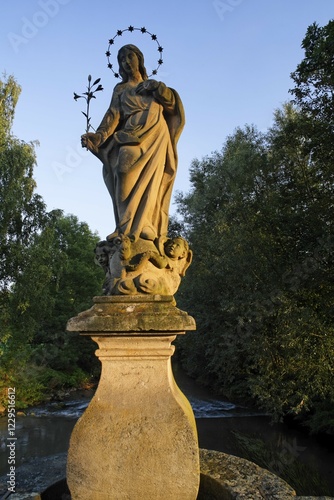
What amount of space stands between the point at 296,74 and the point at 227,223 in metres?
7.34

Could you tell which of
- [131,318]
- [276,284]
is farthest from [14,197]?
[131,318]

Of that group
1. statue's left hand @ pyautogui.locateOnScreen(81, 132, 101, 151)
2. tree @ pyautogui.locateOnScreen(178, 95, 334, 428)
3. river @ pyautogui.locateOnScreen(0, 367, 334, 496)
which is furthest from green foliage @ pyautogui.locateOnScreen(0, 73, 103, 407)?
statue's left hand @ pyautogui.locateOnScreen(81, 132, 101, 151)

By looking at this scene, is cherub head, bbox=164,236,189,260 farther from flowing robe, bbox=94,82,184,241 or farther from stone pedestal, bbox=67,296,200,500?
stone pedestal, bbox=67,296,200,500

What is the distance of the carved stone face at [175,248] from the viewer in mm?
3881

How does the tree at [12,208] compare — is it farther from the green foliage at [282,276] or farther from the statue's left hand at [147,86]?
the statue's left hand at [147,86]

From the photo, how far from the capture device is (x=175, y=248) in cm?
390

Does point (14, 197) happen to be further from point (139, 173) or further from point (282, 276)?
point (139, 173)

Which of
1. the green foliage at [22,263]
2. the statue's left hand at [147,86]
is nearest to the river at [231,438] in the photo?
Result: the green foliage at [22,263]

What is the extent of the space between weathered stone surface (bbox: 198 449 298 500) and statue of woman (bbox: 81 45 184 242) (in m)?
2.32

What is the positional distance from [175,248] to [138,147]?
110 centimetres

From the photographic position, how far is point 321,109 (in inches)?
450

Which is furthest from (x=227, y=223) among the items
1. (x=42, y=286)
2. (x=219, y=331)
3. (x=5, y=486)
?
(x=5, y=486)

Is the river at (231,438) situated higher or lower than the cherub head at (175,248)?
lower

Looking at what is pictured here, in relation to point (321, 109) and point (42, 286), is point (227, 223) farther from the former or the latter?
point (42, 286)
